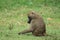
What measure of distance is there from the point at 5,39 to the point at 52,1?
28.7ft

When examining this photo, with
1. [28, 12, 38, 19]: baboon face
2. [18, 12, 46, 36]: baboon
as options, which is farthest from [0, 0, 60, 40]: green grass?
[28, 12, 38, 19]: baboon face

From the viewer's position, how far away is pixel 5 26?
13.3m

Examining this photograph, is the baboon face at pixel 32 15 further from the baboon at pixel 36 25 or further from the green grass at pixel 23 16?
the green grass at pixel 23 16

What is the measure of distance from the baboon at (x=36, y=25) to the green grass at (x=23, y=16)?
203 mm

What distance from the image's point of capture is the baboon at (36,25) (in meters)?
11.4

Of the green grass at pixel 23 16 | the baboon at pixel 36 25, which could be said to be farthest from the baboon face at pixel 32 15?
the green grass at pixel 23 16

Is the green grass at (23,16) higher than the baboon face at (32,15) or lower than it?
lower

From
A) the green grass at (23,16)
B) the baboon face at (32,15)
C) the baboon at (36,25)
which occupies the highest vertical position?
the baboon face at (32,15)

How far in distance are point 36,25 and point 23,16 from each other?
15.4ft

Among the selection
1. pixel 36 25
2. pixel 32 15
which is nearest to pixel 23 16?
pixel 32 15

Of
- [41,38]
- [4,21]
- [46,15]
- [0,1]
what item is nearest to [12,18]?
[4,21]

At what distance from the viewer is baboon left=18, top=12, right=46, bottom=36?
37.4ft

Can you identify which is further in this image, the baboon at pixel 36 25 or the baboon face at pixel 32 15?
the baboon face at pixel 32 15

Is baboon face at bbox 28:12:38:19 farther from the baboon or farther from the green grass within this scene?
the green grass
